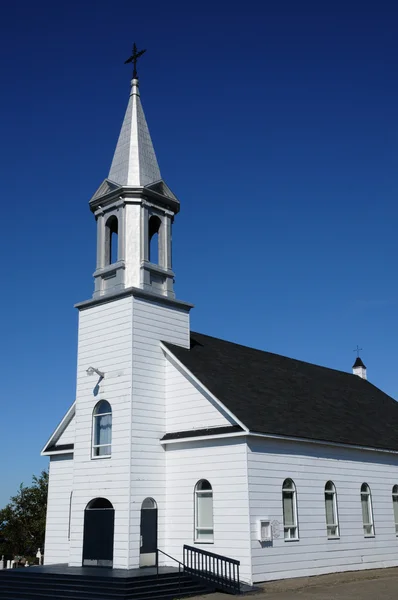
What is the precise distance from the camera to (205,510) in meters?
21.8

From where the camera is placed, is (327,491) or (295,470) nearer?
(295,470)

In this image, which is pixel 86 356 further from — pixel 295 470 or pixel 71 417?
pixel 295 470

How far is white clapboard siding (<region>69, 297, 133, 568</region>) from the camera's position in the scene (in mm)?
21531

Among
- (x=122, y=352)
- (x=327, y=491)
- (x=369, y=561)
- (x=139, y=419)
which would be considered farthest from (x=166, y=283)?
(x=369, y=561)

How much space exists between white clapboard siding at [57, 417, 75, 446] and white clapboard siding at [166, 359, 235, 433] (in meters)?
6.43

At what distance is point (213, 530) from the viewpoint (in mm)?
21203

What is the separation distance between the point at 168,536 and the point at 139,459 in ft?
9.22

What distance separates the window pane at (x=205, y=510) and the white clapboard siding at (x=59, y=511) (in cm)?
706

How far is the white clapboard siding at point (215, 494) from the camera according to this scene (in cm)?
2052

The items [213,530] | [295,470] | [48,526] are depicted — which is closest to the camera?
[213,530]

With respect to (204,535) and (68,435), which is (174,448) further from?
(68,435)

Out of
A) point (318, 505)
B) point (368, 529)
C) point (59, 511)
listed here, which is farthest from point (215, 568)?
point (59, 511)

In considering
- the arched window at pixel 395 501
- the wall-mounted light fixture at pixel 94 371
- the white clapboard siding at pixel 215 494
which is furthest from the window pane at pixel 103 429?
the arched window at pixel 395 501

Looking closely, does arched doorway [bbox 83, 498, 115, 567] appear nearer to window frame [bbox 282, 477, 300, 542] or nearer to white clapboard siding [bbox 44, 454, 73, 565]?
white clapboard siding [bbox 44, 454, 73, 565]
